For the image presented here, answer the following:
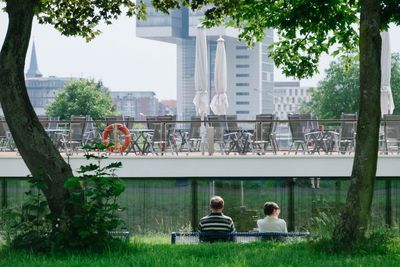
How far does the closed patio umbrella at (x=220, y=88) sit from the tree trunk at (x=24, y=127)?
1361cm

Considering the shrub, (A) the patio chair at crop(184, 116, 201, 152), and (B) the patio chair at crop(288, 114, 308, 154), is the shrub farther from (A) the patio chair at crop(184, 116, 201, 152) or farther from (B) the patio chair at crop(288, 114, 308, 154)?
(A) the patio chair at crop(184, 116, 201, 152)

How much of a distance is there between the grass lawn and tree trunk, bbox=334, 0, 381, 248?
1.41ft

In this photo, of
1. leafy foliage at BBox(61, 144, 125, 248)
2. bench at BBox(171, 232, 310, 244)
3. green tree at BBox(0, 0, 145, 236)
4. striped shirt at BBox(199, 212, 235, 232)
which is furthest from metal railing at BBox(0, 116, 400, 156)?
leafy foliage at BBox(61, 144, 125, 248)

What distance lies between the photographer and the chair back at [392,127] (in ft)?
63.9

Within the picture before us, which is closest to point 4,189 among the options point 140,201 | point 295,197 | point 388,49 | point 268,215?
point 140,201

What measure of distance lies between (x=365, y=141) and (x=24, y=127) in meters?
3.63

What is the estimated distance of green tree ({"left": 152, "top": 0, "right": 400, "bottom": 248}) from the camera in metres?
9.77

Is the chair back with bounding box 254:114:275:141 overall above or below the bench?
above

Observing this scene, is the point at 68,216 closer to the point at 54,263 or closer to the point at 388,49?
the point at 54,263

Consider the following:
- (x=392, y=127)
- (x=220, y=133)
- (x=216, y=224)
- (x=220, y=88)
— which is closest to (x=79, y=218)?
(x=216, y=224)

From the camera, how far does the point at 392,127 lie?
19578 millimetres

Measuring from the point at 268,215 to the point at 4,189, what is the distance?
11.7 metres

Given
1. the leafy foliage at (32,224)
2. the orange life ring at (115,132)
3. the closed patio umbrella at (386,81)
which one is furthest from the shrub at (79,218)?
Answer: the closed patio umbrella at (386,81)

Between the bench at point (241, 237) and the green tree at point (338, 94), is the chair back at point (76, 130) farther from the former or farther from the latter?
the green tree at point (338, 94)
